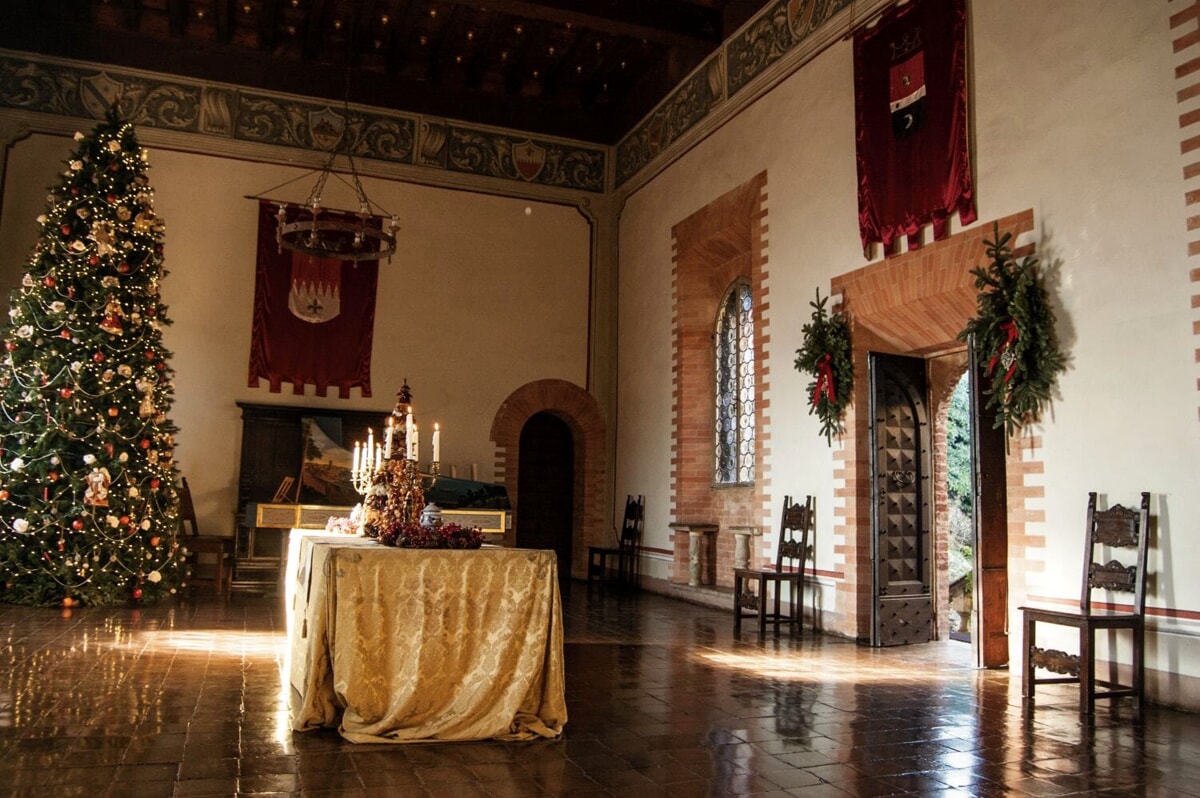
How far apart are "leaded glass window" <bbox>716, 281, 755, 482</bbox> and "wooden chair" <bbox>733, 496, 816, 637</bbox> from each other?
5.95 feet

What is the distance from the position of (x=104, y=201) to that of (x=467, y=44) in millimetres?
5052

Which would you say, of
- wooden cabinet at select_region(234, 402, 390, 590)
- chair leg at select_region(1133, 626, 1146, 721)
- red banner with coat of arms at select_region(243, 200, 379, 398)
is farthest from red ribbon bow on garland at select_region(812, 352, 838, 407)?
red banner with coat of arms at select_region(243, 200, 379, 398)

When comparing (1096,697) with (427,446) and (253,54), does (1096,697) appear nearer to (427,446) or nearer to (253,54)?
(427,446)

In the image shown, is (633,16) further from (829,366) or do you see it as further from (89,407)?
(89,407)

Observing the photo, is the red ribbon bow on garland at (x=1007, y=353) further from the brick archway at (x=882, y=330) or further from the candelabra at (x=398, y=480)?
the candelabra at (x=398, y=480)

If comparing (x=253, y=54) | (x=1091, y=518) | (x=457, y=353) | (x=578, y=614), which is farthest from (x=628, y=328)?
(x=1091, y=518)

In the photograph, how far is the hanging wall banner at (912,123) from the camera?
6.84 meters

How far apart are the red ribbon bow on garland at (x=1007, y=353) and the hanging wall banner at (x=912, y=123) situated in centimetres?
102

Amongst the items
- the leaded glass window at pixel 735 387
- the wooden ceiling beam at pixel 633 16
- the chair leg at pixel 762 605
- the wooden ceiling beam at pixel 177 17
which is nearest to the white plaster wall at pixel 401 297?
the wooden ceiling beam at pixel 177 17

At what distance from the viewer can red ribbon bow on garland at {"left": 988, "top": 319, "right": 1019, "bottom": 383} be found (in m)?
6.05

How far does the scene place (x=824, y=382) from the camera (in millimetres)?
7988

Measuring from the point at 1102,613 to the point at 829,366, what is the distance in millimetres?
3093

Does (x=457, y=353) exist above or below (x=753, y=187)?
below

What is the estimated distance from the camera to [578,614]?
344 inches
